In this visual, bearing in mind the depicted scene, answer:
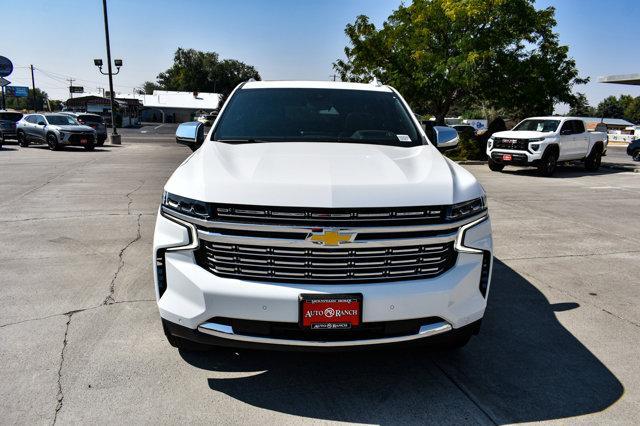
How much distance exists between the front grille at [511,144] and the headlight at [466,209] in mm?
14098

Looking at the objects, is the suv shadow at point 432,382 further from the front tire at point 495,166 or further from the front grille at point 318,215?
→ the front tire at point 495,166

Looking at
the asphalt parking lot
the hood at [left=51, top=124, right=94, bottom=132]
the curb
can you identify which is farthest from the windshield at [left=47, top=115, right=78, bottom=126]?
the asphalt parking lot

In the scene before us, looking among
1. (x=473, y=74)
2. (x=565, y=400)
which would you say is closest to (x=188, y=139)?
(x=565, y=400)

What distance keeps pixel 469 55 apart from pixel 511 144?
11.9ft

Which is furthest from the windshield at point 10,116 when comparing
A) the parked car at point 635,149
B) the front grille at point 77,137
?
the parked car at point 635,149

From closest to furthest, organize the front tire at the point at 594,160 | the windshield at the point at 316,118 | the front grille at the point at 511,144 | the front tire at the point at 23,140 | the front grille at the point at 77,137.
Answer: the windshield at the point at 316,118 < the front grille at the point at 511,144 < the front tire at the point at 594,160 < the front grille at the point at 77,137 < the front tire at the point at 23,140

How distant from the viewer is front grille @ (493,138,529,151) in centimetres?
1588

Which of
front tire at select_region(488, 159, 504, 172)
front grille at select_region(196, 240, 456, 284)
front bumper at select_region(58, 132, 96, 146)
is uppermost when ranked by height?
front grille at select_region(196, 240, 456, 284)

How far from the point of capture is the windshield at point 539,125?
54.1 feet

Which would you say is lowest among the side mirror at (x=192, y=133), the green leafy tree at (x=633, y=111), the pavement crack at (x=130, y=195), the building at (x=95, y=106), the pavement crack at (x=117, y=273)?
the pavement crack at (x=117, y=273)

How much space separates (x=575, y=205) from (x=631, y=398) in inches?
322

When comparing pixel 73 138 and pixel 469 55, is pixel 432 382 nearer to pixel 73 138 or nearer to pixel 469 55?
pixel 469 55

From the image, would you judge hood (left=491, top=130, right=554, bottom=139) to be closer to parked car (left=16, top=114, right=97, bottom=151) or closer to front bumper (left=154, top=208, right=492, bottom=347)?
front bumper (left=154, top=208, right=492, bottom=347)

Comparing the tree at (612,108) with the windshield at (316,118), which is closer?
the windshield at (316,118)
